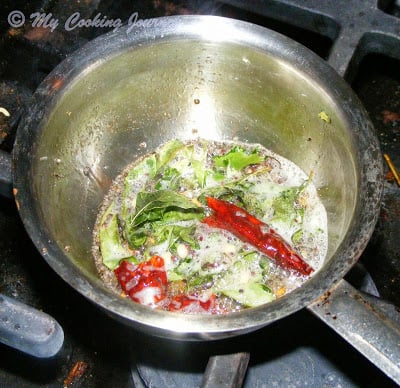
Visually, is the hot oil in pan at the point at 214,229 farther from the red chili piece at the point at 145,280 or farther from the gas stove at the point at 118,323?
the gas stove at the point at 118,323

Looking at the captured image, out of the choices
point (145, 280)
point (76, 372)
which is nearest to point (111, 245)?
point (145, 280)

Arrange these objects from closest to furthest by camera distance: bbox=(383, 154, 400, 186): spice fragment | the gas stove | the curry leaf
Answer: the curry leaf < the gas stove < bbox=(383, 154, 400, 186): spice fragment

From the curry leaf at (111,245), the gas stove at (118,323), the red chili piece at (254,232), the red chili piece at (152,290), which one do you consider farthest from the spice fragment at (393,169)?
the curry leaf at (111,245)

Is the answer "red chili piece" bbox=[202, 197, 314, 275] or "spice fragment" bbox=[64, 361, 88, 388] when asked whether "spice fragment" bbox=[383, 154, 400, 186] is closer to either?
"red chili piece" bbox=[202, 197, 314, 275]

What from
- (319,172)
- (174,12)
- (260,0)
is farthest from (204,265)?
(174,12)

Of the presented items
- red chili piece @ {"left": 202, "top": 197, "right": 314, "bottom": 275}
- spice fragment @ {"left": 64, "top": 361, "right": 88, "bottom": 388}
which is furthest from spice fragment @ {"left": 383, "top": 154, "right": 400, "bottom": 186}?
spice fragment @ {"left": 64, "top": 361, "right": 88, "bottom": 388}

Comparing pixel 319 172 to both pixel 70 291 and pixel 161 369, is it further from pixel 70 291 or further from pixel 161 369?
pixel 70 291
